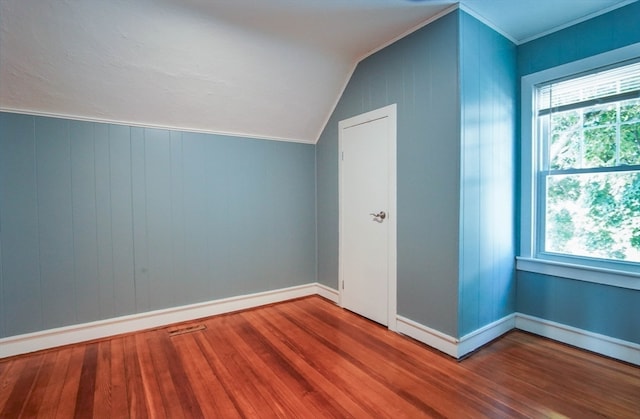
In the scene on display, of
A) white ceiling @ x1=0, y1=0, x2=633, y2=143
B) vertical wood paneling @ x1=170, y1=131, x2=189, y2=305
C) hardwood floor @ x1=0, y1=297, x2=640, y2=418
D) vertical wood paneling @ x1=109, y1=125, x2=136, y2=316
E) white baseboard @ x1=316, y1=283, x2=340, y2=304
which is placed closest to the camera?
hardwood floor @ x1=0, y1=297, x2=640, y2=418

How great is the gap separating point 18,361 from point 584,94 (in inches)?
191

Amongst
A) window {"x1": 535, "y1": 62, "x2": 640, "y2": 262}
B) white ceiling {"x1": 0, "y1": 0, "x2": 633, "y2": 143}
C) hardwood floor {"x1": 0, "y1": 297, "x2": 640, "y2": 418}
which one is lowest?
hardwood floor {"x1": 0, "y1": 297, "x2": 640, "y2": 418}

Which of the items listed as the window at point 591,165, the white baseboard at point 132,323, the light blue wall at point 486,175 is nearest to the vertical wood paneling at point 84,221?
the white baseboard at point 132,323

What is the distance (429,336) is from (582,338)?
1.19 m

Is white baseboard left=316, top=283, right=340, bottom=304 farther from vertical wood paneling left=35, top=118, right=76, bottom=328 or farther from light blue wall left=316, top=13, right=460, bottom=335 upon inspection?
vertical wood paneling left=35, top=118, right=76, bottom=328

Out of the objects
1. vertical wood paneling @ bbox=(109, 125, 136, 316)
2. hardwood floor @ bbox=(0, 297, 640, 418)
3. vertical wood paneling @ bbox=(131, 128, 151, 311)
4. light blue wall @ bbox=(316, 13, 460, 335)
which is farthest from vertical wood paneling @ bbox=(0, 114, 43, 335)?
light blue wall @ bbox=(316, 13, 460, 335)

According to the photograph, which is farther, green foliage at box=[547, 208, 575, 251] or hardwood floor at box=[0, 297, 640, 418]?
green foliage at box=[547, 208, 575, 251]

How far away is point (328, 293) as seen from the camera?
11.5 ft

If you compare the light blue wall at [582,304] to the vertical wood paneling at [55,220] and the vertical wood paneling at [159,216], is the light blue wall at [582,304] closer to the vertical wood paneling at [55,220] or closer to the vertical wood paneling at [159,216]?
the vertical wood paneling at [159,216]

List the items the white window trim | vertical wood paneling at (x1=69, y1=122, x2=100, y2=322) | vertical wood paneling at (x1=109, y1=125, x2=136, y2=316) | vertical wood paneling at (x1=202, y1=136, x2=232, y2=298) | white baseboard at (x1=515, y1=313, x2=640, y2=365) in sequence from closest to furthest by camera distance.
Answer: white baseboard at (x1=515, y1=313, x2=640, y2=365), the white window trim, vertical wood paneling at (x1=69, y1=122, x2=100, y2=322), vertical wood paneling at (x1=109, y1=125, x2=136, y2=316), vertical wood paneling at (x1=202, y1=136, x2=232, y2=298)

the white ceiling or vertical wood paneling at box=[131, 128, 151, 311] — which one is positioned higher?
the white ceiling

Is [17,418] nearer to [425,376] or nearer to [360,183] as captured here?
[425,376]

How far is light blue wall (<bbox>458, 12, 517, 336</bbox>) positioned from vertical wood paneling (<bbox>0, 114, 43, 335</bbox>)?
332cm

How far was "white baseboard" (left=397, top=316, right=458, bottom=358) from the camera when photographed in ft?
7.14
